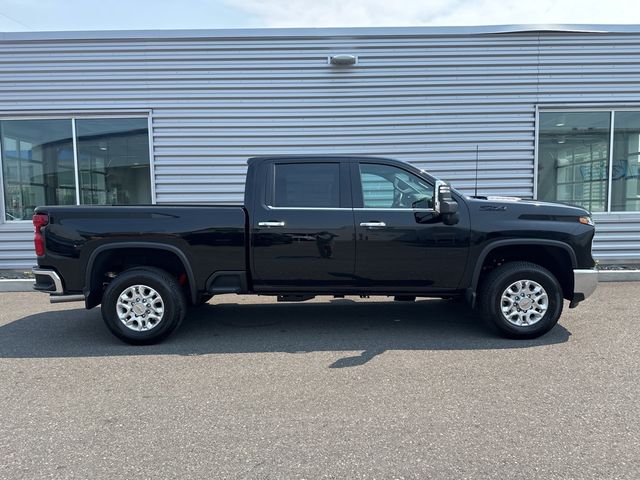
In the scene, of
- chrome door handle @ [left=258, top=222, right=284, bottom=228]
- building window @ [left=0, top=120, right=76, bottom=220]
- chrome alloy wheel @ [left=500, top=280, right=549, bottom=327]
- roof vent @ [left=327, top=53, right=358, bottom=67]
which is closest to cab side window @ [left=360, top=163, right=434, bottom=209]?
chrome door handle @ [left=258, top=222, right=284, bottom=228]

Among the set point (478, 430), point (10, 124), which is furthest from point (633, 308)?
point (10, 124)

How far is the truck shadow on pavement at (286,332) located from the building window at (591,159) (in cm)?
470

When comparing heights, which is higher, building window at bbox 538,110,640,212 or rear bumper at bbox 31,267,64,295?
building window at bbox 538,110,640,212

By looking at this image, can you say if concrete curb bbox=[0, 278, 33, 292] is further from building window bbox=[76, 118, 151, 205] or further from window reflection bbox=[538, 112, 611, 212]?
window reflection bbox=[538, 112, 611, 212]

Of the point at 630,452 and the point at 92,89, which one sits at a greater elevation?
the point at 92,89

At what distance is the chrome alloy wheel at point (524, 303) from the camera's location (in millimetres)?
4891

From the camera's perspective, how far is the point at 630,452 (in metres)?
2.77

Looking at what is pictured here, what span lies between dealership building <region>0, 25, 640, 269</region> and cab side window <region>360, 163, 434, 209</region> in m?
4.04

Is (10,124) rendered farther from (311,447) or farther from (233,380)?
(311,447)

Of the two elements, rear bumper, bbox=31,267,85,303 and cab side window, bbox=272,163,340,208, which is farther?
cab side window, bbox=272,163,340,208

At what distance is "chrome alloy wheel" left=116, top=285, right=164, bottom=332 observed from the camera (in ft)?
15.8

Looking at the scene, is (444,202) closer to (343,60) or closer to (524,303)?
(524,303)

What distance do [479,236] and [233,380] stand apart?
113 inches

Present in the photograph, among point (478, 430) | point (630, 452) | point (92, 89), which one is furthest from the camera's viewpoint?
point (92, 89)
